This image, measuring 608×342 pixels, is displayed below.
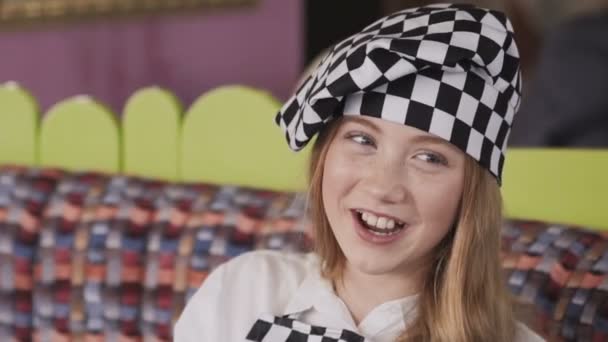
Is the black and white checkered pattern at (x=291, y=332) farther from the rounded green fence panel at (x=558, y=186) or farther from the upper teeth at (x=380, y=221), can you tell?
the rounded green fence panel at (x=558, y=186)

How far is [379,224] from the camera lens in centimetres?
114

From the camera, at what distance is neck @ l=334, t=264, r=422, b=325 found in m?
1.24

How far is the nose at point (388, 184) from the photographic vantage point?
1120 millimetres

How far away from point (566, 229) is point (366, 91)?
49 cm

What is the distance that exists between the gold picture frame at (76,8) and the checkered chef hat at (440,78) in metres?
1.63

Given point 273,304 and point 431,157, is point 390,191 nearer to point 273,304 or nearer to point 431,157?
point 431,157

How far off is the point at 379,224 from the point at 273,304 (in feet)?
0.78

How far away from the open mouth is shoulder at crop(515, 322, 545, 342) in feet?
0.81

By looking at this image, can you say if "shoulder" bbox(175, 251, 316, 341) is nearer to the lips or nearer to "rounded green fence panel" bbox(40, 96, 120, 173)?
the lips

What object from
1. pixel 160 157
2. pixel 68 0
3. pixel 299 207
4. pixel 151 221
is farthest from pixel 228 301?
pixel 68 0

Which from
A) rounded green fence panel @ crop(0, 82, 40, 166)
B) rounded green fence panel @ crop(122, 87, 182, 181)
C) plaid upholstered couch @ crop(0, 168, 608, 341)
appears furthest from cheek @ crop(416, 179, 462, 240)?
rounded green fence panel @ crop(0, 82, 40, 166)

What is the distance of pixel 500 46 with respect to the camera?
44.0 inches

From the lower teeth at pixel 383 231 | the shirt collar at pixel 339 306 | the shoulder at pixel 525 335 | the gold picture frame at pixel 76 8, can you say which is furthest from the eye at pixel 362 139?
the gold picture frame at pixel 76 8

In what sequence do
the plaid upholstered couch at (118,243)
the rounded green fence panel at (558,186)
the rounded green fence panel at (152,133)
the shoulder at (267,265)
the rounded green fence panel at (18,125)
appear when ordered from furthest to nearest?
the rounded green fence panel at (18,125)
the rounded green fence panel at (152,133)
the plaid upholstered couch at (118,243)
the rounded green fence panel at (558,186)
the shoulder at (267,265)
